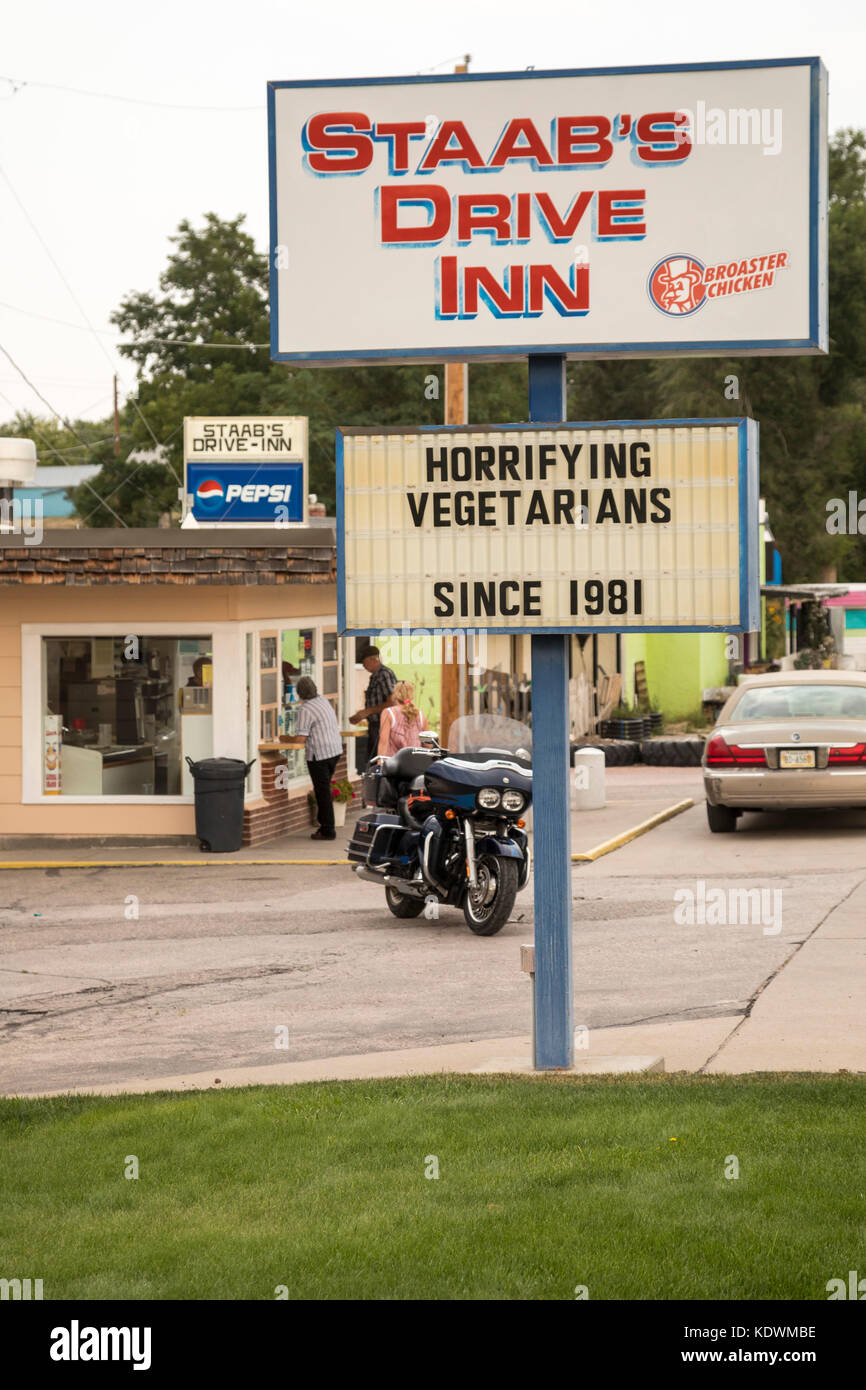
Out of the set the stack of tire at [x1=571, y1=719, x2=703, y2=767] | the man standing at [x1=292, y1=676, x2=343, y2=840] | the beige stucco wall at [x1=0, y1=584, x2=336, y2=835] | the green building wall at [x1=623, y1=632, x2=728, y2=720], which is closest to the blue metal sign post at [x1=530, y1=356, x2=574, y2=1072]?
the man standing at [x1=292, y1=676, x2=343, y2=840]

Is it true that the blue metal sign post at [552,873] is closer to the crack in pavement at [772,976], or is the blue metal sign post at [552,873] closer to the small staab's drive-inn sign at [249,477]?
the crack in pavement at [772,976]

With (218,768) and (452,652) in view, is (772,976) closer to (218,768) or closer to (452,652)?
(218,768)

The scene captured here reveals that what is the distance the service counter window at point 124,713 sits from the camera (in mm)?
20016

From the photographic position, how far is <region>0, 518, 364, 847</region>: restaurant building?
65.1 feet

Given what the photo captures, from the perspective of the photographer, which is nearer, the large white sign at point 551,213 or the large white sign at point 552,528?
the large white sign at point 551,213

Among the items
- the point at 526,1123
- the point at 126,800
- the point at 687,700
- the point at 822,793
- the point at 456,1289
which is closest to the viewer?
the point at 456,1289

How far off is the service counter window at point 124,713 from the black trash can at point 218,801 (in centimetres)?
85

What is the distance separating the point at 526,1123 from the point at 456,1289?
2.12 metres

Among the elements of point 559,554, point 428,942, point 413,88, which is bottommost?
point 428,942

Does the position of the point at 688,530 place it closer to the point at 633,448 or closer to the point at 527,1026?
the point at 633,448

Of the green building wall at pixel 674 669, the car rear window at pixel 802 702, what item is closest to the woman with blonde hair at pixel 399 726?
the car rear window at pixel 802 702

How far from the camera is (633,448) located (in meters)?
8.99

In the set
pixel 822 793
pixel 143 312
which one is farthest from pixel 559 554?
pixel 143 312

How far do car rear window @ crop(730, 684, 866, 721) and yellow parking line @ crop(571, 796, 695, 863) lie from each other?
178 centimetres
